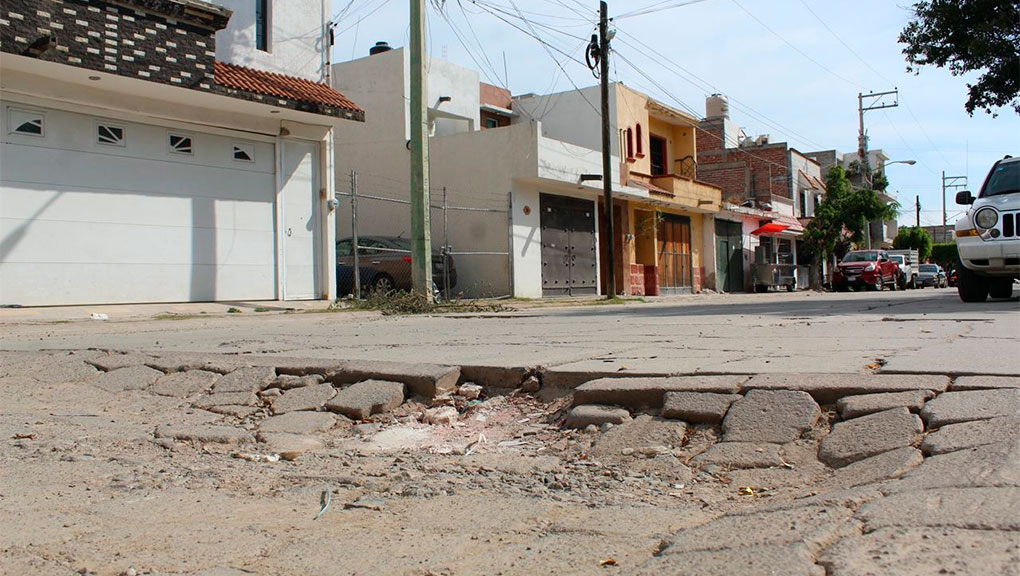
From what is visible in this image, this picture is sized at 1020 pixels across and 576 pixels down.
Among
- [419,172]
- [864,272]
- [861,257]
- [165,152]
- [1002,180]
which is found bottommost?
[864,272]

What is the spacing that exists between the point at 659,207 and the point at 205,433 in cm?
2441

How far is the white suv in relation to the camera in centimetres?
1028

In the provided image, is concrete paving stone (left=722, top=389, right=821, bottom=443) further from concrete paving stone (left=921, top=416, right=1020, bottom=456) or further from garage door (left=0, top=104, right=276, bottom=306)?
garage door (left=0, top=104, right=276, bottom=306)

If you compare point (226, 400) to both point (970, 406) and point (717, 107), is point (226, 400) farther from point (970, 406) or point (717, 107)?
point (717, 107)

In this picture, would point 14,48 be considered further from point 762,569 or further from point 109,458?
point 762,569

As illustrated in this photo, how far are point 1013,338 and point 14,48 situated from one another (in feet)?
38.0

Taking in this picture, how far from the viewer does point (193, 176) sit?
43.7ft

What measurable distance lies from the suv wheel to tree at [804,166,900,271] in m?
25.0

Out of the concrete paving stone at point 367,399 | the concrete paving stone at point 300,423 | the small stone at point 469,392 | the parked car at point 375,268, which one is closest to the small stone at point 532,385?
the small stone at point 469,392

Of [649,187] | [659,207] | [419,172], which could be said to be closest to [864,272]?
[659,207]

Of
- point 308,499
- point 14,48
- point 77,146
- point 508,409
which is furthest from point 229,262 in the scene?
point 308,499

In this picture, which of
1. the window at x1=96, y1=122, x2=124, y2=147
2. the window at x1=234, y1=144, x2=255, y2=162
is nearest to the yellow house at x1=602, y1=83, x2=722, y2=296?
the window at x1=234, y1=144, x2=255, y2=162

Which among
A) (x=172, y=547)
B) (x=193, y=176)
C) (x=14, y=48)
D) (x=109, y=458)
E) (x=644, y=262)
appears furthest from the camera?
(x=644, y=262)

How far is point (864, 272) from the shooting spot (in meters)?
29.7
